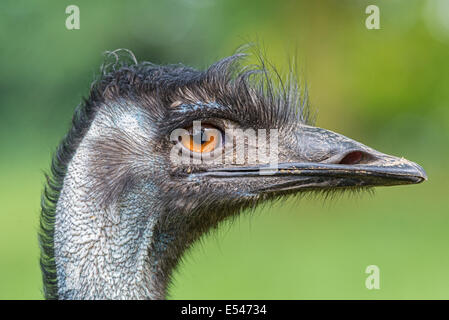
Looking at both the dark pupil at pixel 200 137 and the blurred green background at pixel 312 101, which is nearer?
the dark pupil at pixel 200 137

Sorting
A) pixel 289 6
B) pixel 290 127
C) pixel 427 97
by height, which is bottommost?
pixel 290 127

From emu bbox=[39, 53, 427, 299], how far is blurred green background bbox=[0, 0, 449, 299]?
12.0 feet

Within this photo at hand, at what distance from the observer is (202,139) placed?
251 centimetres

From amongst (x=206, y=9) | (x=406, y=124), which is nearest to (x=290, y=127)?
(x=206, y=9)

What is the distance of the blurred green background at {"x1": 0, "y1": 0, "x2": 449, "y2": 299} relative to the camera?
24.2 ft

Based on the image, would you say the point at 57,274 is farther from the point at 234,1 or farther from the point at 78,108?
the point at 234,1

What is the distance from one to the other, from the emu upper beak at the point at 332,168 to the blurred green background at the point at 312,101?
3823 mm

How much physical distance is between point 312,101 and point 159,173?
18.4 feet

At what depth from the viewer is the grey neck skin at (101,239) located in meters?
2.47

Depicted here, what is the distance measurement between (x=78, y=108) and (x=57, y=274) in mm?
708

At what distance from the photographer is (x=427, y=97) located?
50.6ft
